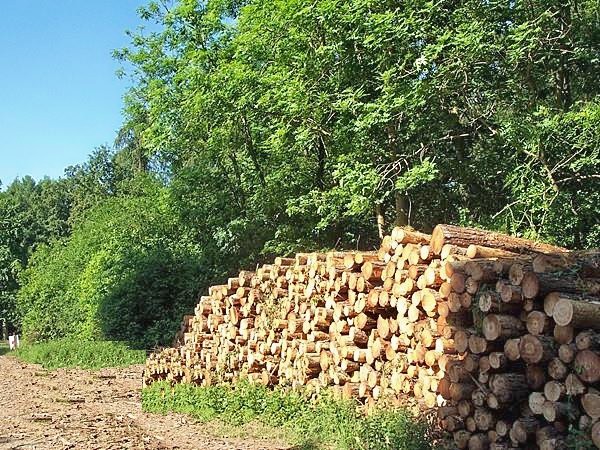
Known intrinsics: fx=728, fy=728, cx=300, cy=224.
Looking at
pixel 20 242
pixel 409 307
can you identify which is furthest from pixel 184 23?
pixel 20 242

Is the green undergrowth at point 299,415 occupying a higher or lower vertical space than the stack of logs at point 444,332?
lower

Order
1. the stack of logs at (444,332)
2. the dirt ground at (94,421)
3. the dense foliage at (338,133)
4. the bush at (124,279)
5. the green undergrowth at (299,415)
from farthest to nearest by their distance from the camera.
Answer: the bush at (124,279) → the dense foliage at (338,133) → the dirt ground at (94,421) → the green undergrowth at (299,415) → the stack of logs at (444,332)

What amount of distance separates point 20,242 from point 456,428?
50.7 metres

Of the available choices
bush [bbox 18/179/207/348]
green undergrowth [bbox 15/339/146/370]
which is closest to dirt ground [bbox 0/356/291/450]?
green undergrowth [bbox 15/339/146/370]

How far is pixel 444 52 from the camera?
1358cm

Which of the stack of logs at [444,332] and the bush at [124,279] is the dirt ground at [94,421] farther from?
the bush at [124,279]

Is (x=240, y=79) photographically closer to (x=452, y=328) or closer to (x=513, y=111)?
(x=513, y=111)

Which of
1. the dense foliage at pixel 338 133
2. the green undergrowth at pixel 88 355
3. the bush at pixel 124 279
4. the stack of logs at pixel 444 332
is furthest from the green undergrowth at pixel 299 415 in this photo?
the bush at pixel 124 279

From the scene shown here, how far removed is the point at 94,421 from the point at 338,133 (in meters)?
8.31

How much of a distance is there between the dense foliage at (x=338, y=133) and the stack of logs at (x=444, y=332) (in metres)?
4.98

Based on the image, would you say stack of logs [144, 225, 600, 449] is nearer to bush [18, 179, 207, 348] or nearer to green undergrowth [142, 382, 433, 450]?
green undergrowth [142, 382, 433, 450]

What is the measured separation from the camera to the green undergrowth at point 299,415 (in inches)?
267

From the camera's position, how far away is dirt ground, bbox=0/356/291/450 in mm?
8531

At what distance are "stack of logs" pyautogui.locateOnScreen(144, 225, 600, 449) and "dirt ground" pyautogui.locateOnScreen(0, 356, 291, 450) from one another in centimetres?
133
